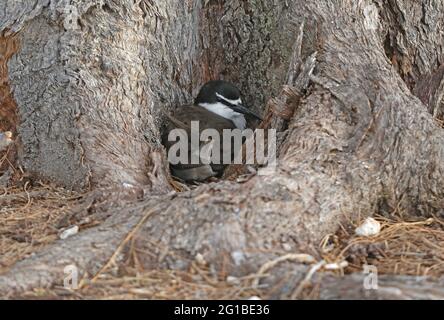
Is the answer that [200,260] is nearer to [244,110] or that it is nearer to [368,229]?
[368,229]

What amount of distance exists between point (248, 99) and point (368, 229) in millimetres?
2100

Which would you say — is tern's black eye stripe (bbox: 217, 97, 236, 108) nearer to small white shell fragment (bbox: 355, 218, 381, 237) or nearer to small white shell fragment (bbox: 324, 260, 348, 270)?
small white shell fragment (bbox: 355, 218, 381, 237)

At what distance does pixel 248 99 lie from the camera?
5.94 meters

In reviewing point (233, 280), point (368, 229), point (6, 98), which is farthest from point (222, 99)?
point (233, 280)

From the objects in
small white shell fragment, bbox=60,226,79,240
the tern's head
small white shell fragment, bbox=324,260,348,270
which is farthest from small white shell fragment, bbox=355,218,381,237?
the tern's head

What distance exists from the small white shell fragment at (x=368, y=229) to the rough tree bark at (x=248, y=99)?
0.13m

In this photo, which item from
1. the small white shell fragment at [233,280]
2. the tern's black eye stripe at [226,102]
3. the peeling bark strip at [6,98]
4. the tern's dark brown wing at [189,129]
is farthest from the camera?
the tern's black eye stripe at [226,102]

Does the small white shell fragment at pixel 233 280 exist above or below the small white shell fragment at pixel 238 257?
below

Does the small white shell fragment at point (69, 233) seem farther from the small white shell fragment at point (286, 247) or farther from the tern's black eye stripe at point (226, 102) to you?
the tern's black eye stripe at point (226, 102)

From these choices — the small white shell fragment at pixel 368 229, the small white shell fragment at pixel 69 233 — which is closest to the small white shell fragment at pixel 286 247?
the small white shell fragment at pixel 368 229

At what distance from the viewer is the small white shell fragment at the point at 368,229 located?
163 inches

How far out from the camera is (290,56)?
547cm

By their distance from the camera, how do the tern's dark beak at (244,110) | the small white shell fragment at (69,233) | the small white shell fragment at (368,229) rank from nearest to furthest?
the small white shell fragment at (69,233) < the small white shell fragment at (368,229) < the tern's dark beak at (244,110)

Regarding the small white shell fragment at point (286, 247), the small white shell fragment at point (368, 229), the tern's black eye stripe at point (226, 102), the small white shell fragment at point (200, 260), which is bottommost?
the small white shell fragment at point (200, 260)
